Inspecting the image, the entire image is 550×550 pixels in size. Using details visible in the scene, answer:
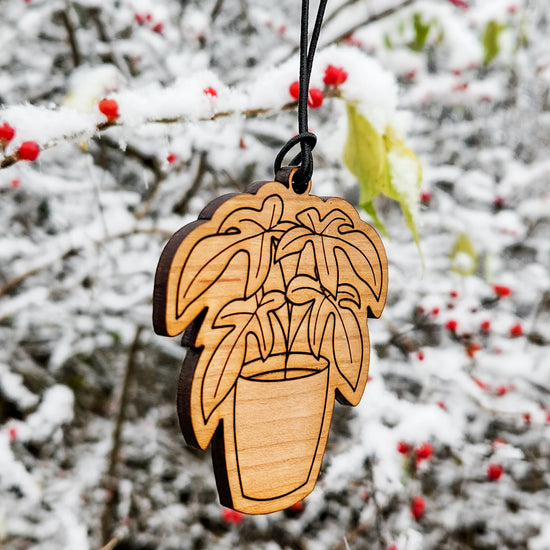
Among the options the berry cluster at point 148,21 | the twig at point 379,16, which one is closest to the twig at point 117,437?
the berry cluster at point 148,21

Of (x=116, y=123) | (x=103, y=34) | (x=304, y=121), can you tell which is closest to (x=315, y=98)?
(x=304, y=121)

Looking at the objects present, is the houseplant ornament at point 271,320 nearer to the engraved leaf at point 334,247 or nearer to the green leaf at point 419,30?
the engraved leaf at point 334,247

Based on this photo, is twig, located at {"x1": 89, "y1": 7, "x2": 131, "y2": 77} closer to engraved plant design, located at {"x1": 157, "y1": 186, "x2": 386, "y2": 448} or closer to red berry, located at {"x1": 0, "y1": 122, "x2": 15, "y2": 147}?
red berry, located at {"x1": 0, "y1": 122, "x2": 15, "y2": 147}

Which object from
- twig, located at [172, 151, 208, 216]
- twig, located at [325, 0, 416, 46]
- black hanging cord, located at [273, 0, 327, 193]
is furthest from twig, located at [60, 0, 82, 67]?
black hanging cord, located at [273, 0, 327, 193]

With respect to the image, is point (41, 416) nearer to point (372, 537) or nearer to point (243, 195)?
point (372, 537)

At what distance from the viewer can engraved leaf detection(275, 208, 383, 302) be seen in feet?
2.03

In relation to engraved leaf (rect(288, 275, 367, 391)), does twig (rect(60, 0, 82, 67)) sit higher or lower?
higher

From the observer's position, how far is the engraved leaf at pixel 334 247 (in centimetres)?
62

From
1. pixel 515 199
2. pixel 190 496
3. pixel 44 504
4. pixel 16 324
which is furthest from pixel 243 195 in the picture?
pixel 515 199

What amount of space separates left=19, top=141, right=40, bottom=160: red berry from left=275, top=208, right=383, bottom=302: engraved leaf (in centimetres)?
28

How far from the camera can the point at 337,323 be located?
66 centimetres

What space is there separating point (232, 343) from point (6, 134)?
33cm

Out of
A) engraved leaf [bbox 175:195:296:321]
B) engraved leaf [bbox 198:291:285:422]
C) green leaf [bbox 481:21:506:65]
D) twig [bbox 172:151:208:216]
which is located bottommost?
engraved leaf [bbox 198:291:285:422]

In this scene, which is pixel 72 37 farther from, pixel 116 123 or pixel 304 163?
pixel 304 163
